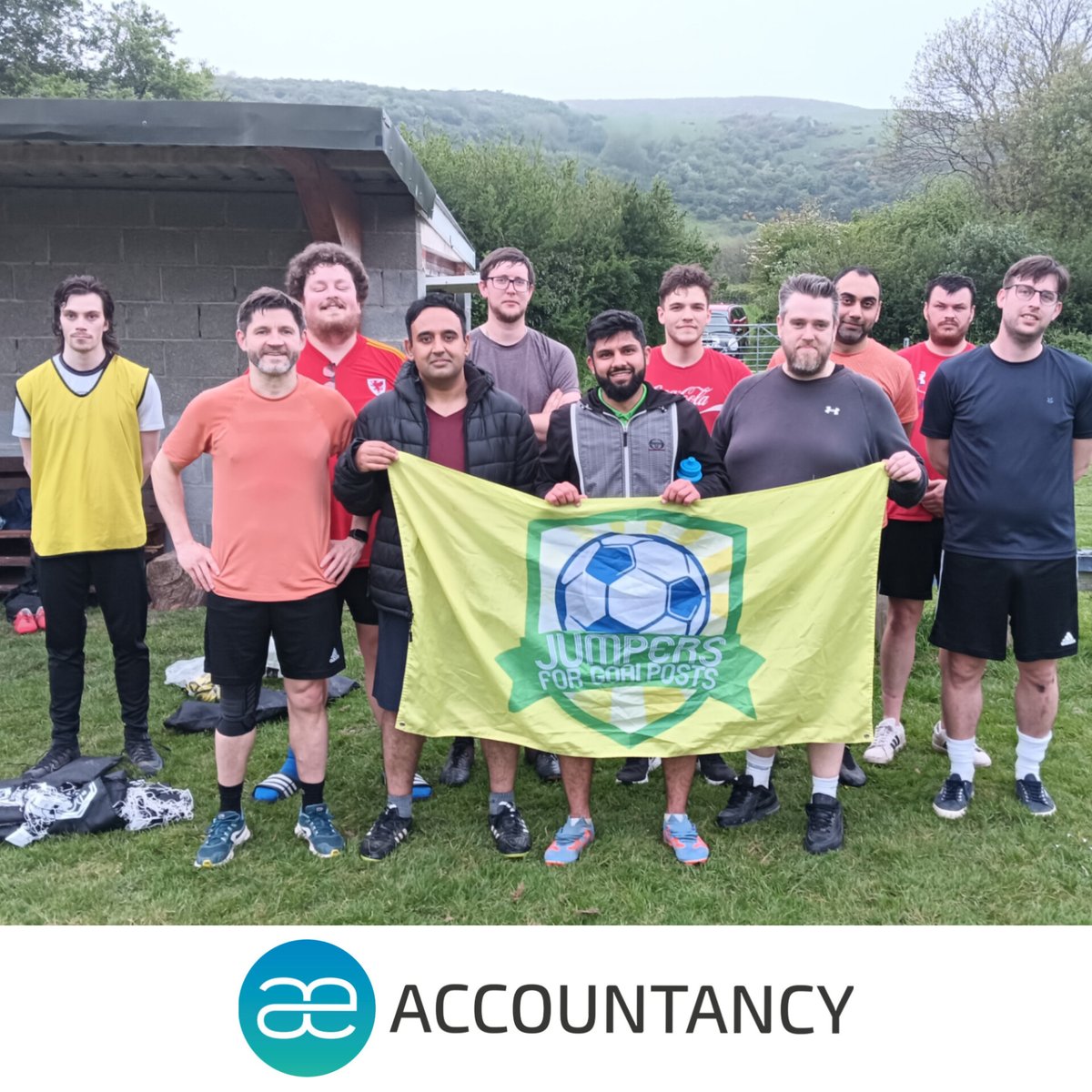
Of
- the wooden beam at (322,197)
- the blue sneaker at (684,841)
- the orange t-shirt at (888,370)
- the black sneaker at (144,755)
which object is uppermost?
the wooden beam at (322,197)

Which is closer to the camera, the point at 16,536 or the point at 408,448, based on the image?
the point at 408,448

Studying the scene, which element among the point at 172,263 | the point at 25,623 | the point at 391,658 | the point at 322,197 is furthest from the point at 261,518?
the point at 172,263

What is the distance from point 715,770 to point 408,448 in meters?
2.00

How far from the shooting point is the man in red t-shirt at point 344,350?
3.80m

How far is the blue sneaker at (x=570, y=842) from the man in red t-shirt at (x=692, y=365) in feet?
2.13

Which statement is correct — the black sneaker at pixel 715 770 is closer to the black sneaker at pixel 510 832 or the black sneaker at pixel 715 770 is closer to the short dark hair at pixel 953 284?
the black sneaker at pixel 510 832

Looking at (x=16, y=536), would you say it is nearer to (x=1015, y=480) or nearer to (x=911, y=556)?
(x=911, y=556)

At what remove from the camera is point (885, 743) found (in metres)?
4.52

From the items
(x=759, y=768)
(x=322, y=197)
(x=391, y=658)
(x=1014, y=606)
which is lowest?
(x=759, y=768)

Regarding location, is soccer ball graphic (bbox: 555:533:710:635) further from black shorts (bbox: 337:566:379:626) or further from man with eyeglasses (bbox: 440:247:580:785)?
man with eyeglasses (bbox: 440:247:580:785)

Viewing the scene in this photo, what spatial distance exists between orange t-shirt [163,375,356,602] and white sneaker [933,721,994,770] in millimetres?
2920

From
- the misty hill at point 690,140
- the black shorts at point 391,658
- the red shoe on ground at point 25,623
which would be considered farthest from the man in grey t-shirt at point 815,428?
the misty hill at point 690,140

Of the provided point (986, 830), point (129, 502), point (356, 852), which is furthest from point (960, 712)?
point (129, 502)

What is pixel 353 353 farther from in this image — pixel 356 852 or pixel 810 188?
pixel 810 188
